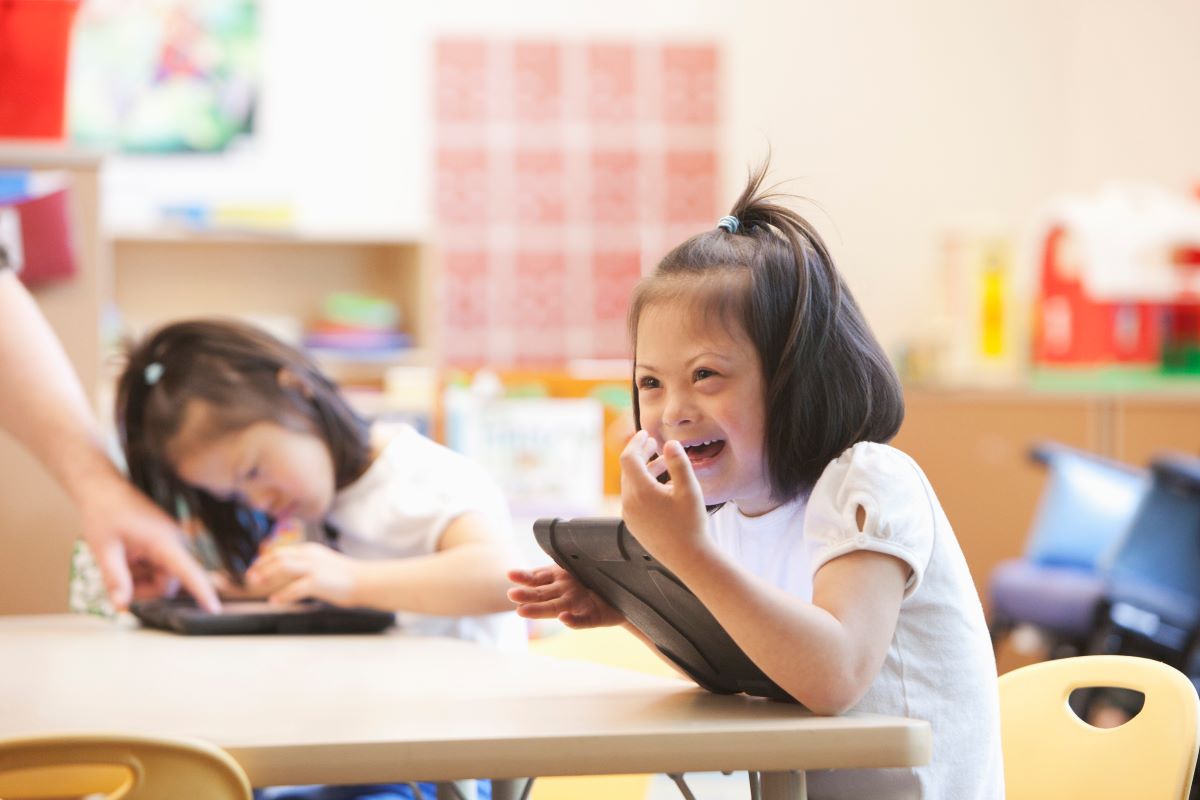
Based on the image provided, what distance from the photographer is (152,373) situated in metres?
1.71

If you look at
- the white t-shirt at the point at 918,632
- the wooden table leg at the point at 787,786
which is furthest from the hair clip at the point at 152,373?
the wooden table leg at the point at 787,786

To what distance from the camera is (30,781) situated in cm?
88

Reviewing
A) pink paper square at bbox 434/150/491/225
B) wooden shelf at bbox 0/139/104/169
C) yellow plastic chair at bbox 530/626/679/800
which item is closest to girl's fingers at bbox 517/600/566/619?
yellow plastic chair at bbox 530/626/679/800

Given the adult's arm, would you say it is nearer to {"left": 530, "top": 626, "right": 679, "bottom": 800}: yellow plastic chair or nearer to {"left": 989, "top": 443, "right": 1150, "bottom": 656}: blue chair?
{"left": 530, "top": 626, "right": 679, "bottom": 800}: yellow plastic chair

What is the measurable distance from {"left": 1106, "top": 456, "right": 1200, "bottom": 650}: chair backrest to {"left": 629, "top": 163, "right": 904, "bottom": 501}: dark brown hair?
85.4 inches

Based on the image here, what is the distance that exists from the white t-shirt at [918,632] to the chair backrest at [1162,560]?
84.2 inches

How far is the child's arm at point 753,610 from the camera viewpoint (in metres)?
0.82

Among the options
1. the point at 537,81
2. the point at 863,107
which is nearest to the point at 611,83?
the point at 537,81

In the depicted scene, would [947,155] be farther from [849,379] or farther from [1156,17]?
[849,379]

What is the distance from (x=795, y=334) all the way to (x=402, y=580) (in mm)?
601

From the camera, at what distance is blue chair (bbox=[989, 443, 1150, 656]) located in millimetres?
3297

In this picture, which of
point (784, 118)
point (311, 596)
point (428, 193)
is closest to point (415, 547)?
point (311, 596)

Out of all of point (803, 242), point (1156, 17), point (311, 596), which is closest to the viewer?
point (803, 242)

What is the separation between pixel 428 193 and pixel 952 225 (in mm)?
1719
